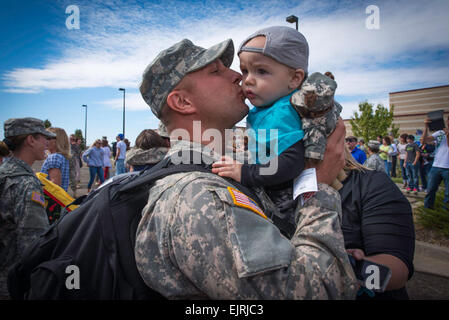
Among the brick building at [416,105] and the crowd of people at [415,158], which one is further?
the brick building at [416,105]

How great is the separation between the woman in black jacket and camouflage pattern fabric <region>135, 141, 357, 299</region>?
54cm

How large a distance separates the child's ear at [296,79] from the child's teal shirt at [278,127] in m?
0.13

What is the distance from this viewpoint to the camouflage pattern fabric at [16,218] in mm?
2678

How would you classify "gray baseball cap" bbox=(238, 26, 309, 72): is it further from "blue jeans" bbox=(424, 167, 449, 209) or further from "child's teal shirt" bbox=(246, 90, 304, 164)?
"blue jeans" bbox=(424, 167, 449, 209)

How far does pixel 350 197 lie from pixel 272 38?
1.16 meters

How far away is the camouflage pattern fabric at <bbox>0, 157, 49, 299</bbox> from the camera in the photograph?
268 cm

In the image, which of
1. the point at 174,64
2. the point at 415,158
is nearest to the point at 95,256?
the point at 174,64

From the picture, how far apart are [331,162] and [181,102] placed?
93 centimetres

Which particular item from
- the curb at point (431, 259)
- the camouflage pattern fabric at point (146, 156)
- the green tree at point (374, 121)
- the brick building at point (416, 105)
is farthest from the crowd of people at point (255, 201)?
the brick building at point (416, 105)

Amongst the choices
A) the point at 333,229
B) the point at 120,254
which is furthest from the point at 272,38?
the point at 120,254

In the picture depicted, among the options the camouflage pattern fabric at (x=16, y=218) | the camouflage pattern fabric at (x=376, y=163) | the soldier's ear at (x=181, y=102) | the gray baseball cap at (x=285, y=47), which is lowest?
the camouflage pattern fabric at (x=16, y=218)

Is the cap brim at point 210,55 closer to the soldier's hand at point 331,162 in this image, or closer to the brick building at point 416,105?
the soldier's hand at point 331,162

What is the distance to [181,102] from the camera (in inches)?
67.9
